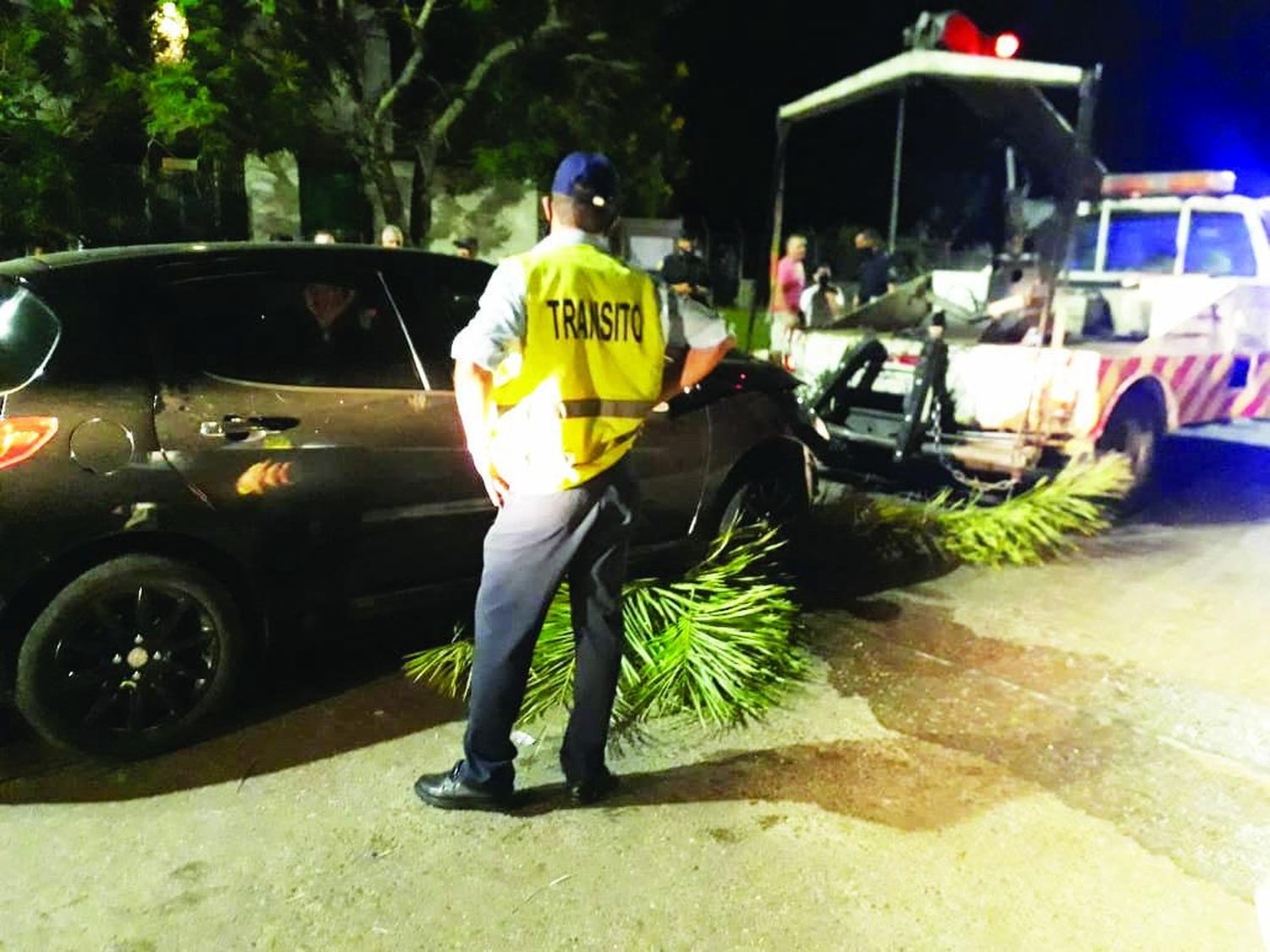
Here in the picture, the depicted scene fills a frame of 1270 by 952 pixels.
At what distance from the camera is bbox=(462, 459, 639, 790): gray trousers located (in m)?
2.90

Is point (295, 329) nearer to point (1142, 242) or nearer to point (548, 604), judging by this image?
point (548, 604)

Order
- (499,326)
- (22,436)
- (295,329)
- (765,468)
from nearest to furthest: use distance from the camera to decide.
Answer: (499,326) → (22,436) → (295,329) → (765,468)

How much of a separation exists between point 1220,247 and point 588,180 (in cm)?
726

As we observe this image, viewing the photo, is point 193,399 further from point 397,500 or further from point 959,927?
point 959,927

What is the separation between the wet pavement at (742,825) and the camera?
2701 millimetres

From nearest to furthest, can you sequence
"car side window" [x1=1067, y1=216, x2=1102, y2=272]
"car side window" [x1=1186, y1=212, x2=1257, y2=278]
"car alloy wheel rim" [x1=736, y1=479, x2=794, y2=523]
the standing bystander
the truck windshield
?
"car alloy wheel rim" [x1=736, y1=479, x2=794, y2=523]
"car side window" [x1=1186, y1=212, x2=1257, y2=278]
the truck windshield
the standing bystander
"car side window" [x1=1067, y1=216, x2=1102, y2=272]

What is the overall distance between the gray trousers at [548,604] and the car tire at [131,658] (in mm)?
994

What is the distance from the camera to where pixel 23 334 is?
3197 mm

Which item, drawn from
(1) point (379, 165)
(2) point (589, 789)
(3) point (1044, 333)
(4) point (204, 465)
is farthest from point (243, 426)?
(1) point (379, 165)

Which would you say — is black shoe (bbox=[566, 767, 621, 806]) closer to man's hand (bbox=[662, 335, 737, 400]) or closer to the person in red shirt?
man's hand (bbox=[662, 335, 737, 400])

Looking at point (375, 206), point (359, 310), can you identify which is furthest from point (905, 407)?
point (375, 206)

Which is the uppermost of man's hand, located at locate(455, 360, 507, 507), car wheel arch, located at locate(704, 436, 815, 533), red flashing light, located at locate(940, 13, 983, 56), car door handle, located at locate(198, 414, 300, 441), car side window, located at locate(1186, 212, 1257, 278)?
red flashing light, located at locate(940, 13, 983, 56)

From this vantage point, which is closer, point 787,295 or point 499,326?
point 499,326

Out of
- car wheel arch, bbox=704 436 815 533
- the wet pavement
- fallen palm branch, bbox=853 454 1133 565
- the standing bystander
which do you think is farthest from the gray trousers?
the standing bystander
